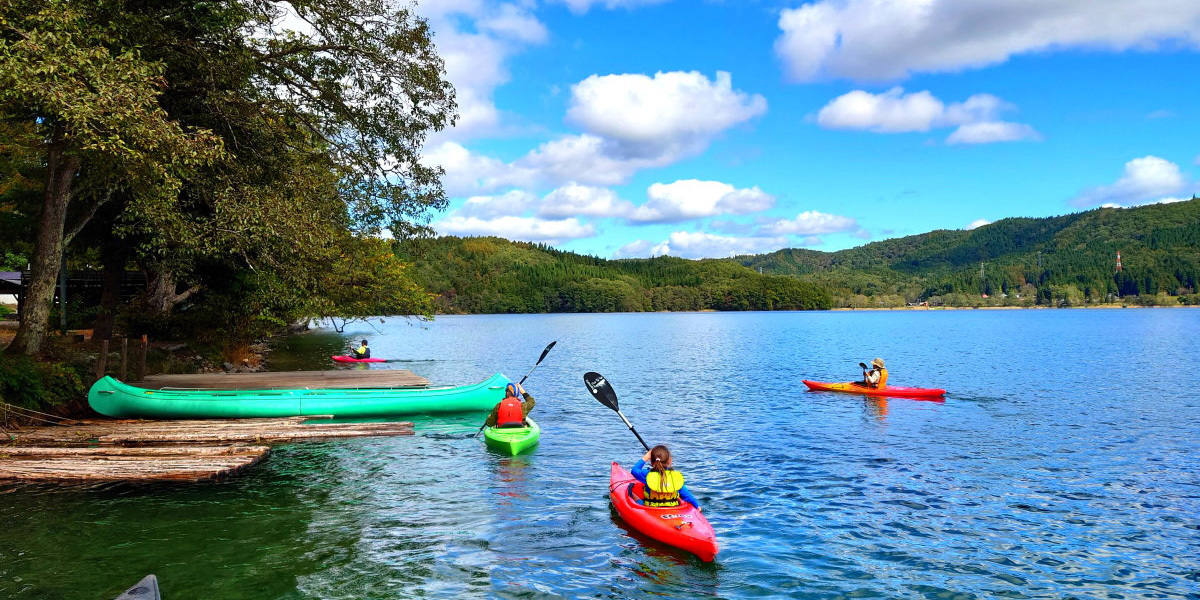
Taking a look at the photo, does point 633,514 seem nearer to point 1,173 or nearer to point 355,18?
point 355,18

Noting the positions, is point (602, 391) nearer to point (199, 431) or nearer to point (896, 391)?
point (199, 431)

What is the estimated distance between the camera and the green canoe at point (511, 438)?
18297 millimetres

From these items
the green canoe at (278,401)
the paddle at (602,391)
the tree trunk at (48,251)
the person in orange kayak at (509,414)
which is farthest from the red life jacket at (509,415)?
the tree trunk at (48,251)

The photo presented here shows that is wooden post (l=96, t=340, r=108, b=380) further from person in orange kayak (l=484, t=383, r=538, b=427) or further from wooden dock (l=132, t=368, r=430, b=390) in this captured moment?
person in orange kayak (l=484, t=383, r=538, b=427)

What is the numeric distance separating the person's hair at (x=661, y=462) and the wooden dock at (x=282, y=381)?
17.4 metres

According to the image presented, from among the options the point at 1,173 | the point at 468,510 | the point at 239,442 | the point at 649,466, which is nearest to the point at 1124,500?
the point at 649,466

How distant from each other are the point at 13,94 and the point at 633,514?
14.0 meters

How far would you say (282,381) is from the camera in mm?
26984

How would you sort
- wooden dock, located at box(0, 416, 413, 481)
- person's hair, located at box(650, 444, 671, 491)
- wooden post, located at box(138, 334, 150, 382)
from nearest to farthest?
person's hair, located at box(650, 444, 671, 491) < wooden dock, located at box(0, 416, 413, 481) < wooden post, located at box(138, 334, 150, 382)

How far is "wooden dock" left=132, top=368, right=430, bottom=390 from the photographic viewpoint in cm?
2469

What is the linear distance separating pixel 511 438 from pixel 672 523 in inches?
308

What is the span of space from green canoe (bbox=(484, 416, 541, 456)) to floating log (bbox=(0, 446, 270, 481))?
558 centimetres

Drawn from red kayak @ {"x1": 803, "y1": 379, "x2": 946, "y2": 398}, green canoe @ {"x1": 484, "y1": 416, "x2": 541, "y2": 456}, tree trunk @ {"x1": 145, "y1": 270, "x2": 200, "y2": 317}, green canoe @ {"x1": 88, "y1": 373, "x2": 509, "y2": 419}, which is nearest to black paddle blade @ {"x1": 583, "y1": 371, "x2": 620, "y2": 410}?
green canoe @ {"x1": 484, "y1": 416, "x2": 541, "y2": 456}

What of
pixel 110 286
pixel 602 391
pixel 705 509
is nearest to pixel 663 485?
pixel 705 509
